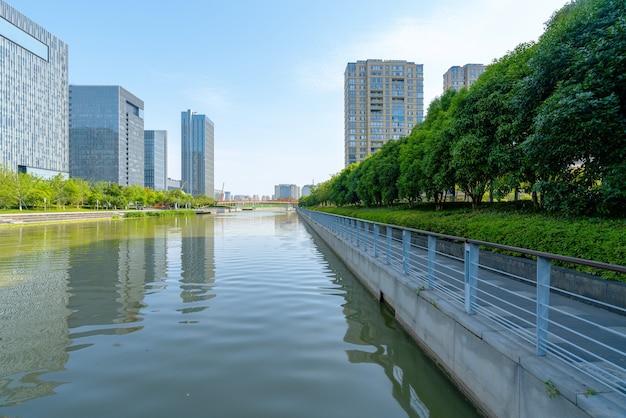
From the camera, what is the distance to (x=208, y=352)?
5551 millimetres

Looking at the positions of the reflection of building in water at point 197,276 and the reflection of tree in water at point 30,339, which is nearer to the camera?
the reflection of tree in water at point 30,339

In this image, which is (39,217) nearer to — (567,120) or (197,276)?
(197,276)

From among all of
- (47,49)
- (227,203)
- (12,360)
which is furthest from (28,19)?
(12,360)

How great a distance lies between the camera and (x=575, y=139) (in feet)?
24.7

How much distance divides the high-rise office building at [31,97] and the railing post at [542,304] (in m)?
110

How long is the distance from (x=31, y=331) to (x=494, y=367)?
7381 millimetres

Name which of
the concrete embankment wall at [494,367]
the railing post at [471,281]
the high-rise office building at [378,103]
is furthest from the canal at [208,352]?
the high-rise office building at [378,103]

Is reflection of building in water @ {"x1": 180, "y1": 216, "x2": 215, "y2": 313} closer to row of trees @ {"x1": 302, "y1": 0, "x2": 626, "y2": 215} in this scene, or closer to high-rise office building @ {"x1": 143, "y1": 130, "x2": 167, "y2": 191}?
row of trees @ {"x1": 302, "y1": 0, "x2": 626, "y2": 215}

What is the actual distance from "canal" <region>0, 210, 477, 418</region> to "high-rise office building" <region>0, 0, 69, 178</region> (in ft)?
334

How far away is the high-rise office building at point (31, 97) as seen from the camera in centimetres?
9212

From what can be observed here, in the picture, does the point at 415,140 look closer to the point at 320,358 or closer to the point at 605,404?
the point at 320,358

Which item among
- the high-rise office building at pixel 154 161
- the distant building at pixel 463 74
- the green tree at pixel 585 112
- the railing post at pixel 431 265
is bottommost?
the railing post at pixel 431 265

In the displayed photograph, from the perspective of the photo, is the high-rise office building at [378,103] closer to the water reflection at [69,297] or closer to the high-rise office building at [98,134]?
the high-rise office building at [98,134]

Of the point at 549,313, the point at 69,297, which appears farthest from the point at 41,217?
the point at 549,313
